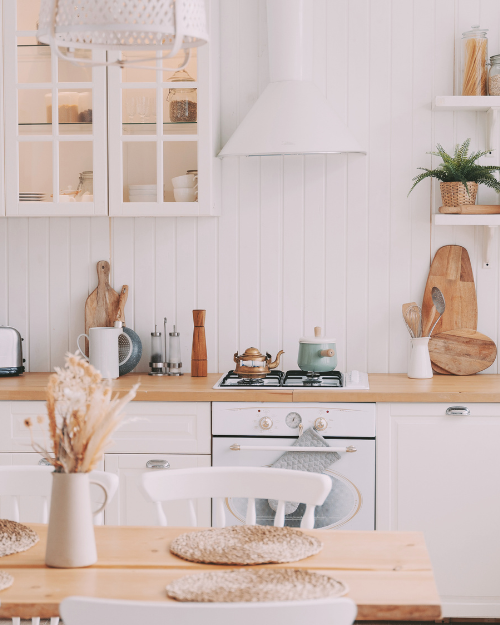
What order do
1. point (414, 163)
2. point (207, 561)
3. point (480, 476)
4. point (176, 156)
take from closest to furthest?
point (207, 561) → point (480, 476) → point (176, 156) → point (414, 163)

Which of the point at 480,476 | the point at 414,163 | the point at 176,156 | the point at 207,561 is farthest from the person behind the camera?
the point at 414,163

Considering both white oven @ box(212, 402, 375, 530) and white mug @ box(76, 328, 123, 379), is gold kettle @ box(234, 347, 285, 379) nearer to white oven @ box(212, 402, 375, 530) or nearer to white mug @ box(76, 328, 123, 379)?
white oven @ box(212, 402, 375, 530)

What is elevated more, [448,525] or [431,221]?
[431,221]

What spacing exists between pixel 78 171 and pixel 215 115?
2.02 ft

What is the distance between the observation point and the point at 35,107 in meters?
2.96

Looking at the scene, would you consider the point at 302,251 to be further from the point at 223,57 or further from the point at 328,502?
the point at 328,502

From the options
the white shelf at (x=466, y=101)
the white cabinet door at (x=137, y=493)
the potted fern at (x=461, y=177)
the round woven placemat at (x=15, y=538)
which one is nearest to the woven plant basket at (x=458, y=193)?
the potted fern at (x=461, y=177)

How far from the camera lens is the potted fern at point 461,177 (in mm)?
2979

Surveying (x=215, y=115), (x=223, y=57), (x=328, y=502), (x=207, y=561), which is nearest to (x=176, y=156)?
(x=215, y=115)

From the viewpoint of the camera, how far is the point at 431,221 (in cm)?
318

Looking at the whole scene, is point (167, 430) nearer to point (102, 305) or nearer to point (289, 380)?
point (289, 380)

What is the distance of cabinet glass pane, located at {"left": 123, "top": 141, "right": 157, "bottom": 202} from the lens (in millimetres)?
2938

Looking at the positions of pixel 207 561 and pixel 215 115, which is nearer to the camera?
pixel 207 561

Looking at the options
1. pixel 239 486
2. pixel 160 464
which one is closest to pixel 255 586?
pixel 239 486
